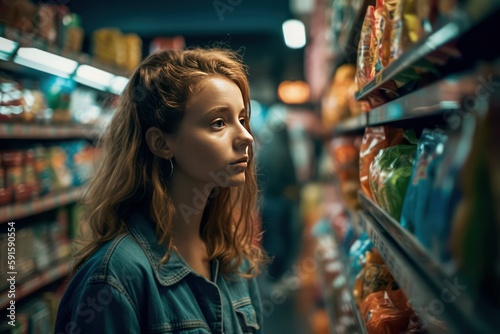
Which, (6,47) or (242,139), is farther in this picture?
(6,47)

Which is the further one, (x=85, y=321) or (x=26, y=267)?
(x=26, y=267)

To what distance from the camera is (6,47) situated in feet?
8.45

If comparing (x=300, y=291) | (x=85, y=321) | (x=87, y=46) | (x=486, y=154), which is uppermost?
(x=87, y=46)

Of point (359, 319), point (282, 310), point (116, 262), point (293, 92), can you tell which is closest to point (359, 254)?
point (359, 319)

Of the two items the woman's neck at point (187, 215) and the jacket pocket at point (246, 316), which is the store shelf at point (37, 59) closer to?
the woman's neck at point (187, 215)

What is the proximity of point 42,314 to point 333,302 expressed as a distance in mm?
1749

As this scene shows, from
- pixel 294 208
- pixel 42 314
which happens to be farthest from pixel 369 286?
pixel 294 208

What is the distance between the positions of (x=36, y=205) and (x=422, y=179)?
264cm

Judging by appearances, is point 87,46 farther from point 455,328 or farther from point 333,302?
point 455,328

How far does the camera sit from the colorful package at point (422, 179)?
0.87 meters

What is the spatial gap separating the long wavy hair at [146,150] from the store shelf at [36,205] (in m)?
0.69

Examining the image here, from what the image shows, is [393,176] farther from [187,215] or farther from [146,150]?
[146,150]

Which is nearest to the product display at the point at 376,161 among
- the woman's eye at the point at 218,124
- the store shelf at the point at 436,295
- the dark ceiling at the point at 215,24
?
the store shelf at the point at 436,295

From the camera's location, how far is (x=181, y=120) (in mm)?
1459
